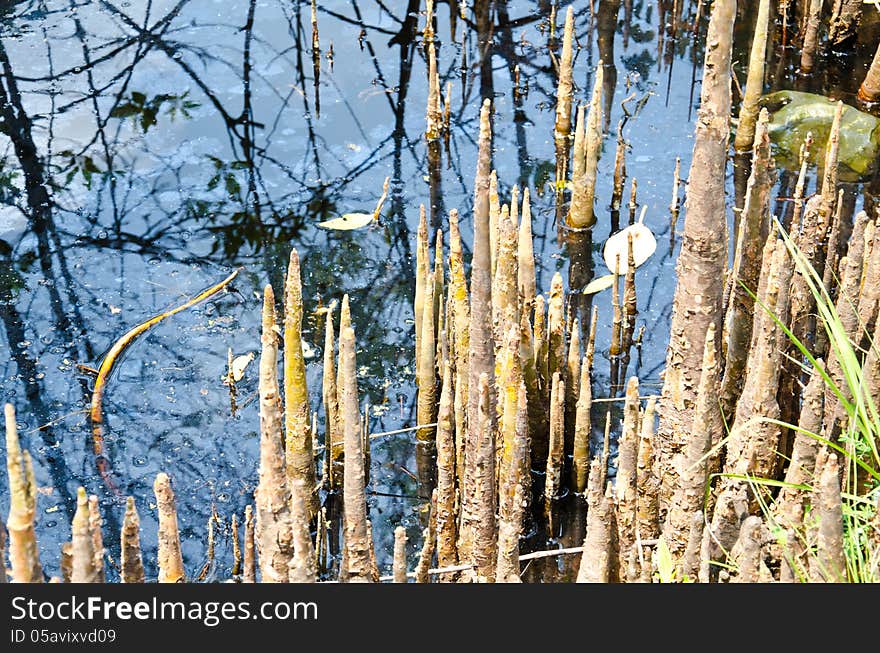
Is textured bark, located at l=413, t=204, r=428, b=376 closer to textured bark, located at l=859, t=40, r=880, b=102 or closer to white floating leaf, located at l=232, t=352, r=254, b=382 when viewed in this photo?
white floating leaf, located at l=232, t=352, r=254, b=382

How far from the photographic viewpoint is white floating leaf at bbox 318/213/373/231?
8141 mm

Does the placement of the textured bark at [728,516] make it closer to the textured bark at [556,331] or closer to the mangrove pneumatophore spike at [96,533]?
the textured bark at [556,331]

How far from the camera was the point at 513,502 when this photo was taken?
4.55 meters

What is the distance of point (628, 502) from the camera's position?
447 centimetres

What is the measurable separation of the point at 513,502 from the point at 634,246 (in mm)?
3589

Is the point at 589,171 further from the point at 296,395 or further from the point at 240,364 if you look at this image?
the point at 296,395

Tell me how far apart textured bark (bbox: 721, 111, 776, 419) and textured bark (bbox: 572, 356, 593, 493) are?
2.06ft

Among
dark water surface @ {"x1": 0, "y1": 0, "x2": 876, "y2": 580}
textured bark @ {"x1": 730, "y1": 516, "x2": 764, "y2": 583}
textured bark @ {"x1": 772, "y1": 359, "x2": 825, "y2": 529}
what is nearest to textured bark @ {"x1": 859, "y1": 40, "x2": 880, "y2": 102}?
dark water surface @ {"x1": 0, "y1": 0, "x2": 876, "y2": 580}

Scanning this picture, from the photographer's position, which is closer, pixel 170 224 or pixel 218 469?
pixel 218 469

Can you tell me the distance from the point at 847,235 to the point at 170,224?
4556 millimetres

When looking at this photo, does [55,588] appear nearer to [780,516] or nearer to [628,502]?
[628,502]

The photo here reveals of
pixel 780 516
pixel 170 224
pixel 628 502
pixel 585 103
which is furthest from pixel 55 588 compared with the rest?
pixel 585 103

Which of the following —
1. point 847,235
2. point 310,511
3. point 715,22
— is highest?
point 847,235

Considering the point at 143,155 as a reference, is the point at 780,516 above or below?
below
